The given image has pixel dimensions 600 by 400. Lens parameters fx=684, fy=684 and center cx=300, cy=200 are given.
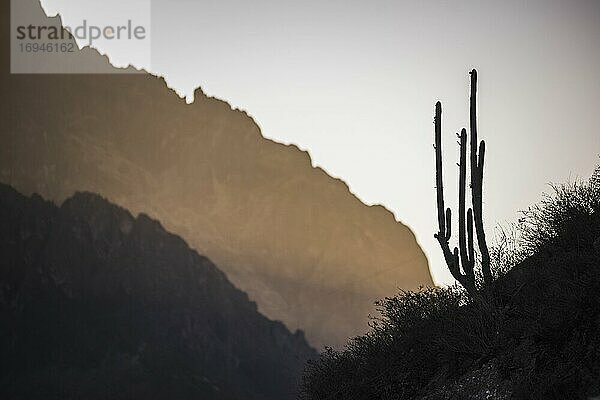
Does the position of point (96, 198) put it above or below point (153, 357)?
above

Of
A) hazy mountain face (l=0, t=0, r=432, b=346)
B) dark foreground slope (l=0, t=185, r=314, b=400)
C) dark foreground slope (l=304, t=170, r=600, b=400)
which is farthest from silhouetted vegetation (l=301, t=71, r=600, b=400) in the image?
hazy mountain face (l=0, t=0, r=432, b=346)

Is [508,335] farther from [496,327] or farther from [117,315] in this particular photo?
[117,315]

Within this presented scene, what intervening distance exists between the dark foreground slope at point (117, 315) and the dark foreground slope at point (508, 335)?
72645 millimetres

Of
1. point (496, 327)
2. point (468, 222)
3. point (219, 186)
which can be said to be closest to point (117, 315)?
point (219, 186)

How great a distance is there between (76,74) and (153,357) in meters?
79.0

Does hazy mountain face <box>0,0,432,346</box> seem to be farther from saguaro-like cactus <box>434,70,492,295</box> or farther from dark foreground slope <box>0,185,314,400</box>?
saguaro-like cactus <box>434,70,492,295</box>

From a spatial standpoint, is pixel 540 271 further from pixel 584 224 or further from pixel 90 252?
pixel 90 252

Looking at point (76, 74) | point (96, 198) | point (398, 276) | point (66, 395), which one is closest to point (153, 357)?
point (66, 395)

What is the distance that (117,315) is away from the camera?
102 m

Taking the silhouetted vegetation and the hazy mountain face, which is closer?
the silhouetted vegetation

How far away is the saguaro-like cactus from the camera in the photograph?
1335cm

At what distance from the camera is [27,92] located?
138 metres

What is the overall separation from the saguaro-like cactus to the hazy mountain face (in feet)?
358

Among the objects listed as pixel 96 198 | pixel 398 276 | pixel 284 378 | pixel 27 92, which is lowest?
pixel 284 378
